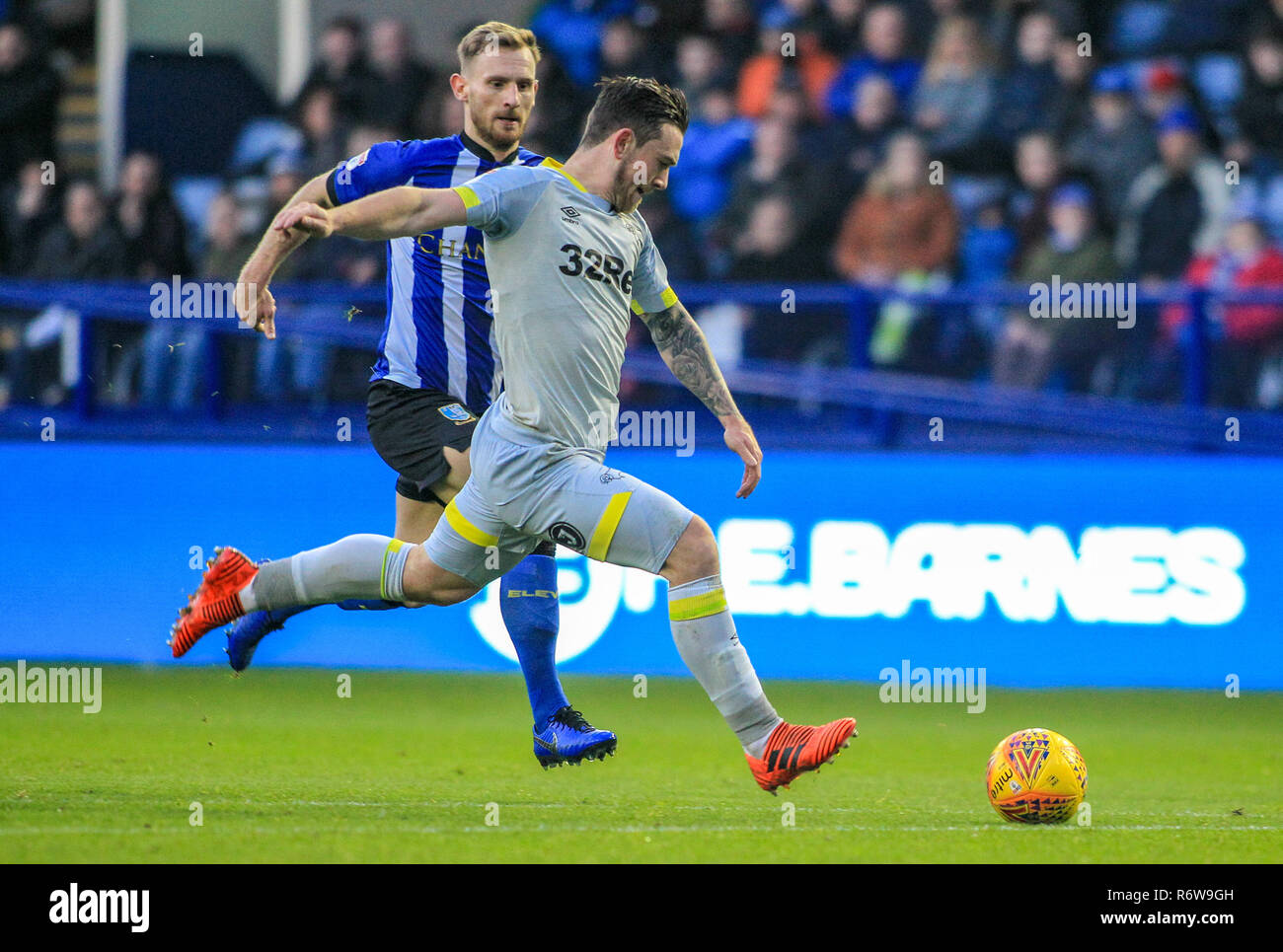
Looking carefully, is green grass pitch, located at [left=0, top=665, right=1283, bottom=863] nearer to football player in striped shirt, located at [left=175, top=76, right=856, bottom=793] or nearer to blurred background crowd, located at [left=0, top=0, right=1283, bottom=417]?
football player in striped shirt, located at [left=175, top=76, right=856, bottom=793]

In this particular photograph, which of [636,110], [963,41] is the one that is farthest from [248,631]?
[963,41]

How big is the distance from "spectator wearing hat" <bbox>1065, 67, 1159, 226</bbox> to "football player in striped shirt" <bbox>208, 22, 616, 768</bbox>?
5.74 metres

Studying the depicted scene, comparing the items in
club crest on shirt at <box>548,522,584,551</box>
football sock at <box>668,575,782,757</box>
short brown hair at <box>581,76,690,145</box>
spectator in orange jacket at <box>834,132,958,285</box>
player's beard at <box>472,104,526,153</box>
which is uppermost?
spectator in orange jacket at <box>834,132,958,285</box>

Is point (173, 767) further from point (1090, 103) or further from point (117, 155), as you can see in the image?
point (117, 155)

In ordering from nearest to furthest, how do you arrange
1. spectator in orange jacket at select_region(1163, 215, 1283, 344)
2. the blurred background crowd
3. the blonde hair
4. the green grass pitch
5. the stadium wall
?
the green grass pitch
the stadium wall
the blurred background crowd
spectator in orange jacket at select_region(1163, 215, 1283, 344)
the blonde hair

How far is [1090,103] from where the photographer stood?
11.5m

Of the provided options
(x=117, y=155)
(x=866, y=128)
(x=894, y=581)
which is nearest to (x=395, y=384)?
(x=894, y=581)

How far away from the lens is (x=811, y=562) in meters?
9.52

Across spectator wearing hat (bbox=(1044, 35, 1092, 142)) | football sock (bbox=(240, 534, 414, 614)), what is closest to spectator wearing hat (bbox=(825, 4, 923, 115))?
spectator wearing hat (bbox=(1044, 35, 1092, 142))

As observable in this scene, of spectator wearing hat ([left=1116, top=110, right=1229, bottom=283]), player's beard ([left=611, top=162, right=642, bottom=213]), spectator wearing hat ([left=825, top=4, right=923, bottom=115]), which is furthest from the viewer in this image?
spectator wearing hat ([left=825, top=4, right=923, bottom=115])

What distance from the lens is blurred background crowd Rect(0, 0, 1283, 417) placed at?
9.73m

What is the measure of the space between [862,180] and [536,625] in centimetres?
576

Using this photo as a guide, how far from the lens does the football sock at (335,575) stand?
5762 millimetres

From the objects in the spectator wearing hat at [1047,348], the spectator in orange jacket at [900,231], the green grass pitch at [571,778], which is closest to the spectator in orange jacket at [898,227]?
the spectator in orange jacket at [900,231]
